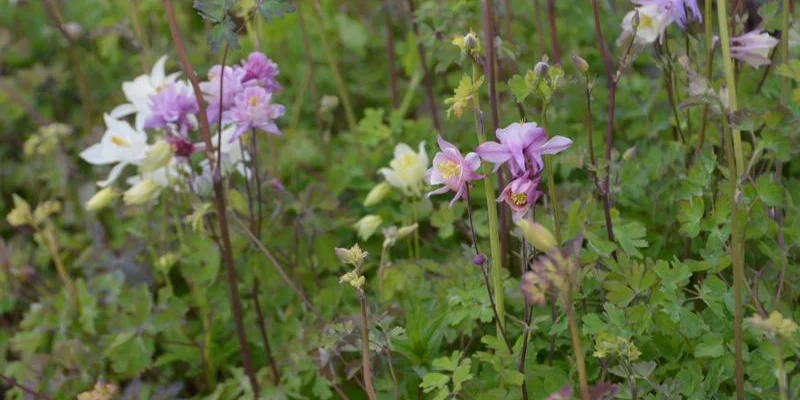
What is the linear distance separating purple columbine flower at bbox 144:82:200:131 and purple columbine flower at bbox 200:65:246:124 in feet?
0.12

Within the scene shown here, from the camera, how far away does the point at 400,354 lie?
1.81m

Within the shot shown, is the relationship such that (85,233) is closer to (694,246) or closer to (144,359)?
(144,359)

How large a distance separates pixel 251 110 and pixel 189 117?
0.25m

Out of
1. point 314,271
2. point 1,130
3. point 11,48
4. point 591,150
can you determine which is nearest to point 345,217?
point 314,271

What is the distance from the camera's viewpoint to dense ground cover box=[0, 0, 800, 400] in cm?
150

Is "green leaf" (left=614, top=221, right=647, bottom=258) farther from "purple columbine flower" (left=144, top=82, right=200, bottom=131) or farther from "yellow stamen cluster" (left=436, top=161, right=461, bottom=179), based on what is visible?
"purple columbine flower" (left=144, top=82, right=200, bottom=131)

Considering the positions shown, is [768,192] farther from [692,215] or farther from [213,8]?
[213,8]

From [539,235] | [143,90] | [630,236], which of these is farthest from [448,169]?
[143,90]

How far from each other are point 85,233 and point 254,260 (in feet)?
2.74

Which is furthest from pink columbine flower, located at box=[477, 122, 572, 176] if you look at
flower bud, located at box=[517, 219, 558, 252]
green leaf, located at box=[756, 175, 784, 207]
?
→ green leaf, located at box=[756, 175, 784, 207]

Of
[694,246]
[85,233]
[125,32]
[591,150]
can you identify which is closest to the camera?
[591,150]

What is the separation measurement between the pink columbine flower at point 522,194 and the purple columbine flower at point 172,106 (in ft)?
2.45

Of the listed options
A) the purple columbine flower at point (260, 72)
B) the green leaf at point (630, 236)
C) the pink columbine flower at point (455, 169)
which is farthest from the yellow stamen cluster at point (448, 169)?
the purple columbine flower at point (260, 72)

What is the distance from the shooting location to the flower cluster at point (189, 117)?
1.80 m
